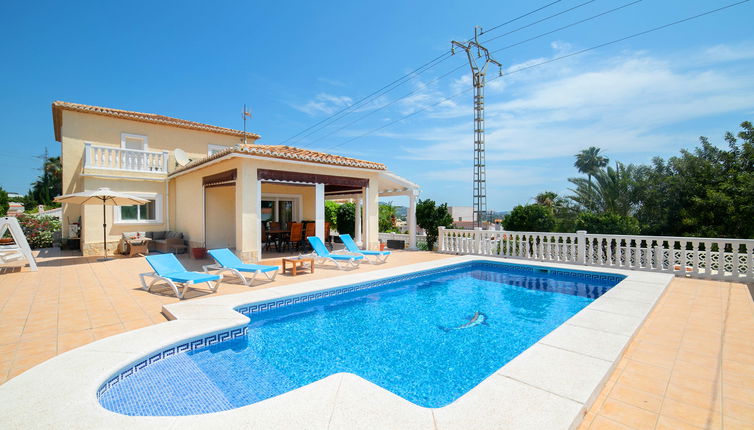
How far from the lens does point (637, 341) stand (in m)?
4.61

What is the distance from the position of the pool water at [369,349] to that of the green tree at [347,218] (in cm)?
1287

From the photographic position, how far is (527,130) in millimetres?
17906

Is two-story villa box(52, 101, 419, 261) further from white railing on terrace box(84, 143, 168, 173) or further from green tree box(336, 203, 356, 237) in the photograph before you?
green tree box(336, 203, 356, 237)

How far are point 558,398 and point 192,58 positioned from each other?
22.3 m

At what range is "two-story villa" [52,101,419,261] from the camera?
12117 millimetres

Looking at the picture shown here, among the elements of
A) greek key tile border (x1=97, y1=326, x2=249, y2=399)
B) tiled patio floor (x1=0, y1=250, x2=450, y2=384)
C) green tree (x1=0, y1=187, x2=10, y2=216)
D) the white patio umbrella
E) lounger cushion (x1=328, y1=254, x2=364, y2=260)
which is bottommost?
greek key tile border (x1=97, y1=326, x2=249, y2=399)

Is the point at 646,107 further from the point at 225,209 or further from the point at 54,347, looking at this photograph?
the point at 54,347

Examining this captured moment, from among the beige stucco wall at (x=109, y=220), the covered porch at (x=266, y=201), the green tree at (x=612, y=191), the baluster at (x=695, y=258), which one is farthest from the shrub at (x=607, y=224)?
the beige stucco wall at (x=109, y=220)

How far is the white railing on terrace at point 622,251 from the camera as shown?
8.77m

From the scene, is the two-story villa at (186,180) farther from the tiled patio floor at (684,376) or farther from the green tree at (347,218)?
the tiled patio floor at (684,376)

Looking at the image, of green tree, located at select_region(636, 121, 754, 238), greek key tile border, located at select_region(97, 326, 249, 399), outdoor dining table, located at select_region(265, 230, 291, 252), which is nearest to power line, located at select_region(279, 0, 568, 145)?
outdoor dining table, located at select_region(265, 230, 291, 252)

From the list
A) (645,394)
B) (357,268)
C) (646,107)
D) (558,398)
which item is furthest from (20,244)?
(646,107)

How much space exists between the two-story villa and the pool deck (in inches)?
173

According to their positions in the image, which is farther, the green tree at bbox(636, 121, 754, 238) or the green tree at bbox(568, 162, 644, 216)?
the green tree at bbox(568, 162, 644, 216)
